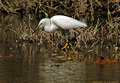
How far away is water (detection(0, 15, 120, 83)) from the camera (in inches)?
300

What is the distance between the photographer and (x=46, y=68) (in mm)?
8812

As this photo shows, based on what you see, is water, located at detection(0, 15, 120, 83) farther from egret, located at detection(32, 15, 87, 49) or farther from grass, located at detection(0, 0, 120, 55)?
grass, located at detection(0, 0, 120, 55)

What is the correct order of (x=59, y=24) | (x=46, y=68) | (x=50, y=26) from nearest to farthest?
(x=46, y=68), (x=59, y=24), (x=50, y=26)

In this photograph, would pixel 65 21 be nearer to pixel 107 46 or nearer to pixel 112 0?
pixel 107 46

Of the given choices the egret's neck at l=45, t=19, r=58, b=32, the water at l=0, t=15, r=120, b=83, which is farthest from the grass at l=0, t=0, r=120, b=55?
the water at l=0, t=15, r=120, b=83

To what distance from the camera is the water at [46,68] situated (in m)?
7.62

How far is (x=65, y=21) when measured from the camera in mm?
12188

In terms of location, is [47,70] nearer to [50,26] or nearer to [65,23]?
[65,23]

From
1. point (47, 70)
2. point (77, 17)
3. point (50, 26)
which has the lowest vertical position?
point (47, 70)

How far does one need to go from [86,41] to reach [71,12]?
25.3ft

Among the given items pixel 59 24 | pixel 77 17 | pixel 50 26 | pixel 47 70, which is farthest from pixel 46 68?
pixel 77 17

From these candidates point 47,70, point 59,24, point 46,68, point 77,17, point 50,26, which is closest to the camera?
point 47,70

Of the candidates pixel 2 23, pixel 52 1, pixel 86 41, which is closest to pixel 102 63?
pixel 86 41

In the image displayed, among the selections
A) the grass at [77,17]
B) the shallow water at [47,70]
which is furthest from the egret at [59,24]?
the shallow water at [47,70]
